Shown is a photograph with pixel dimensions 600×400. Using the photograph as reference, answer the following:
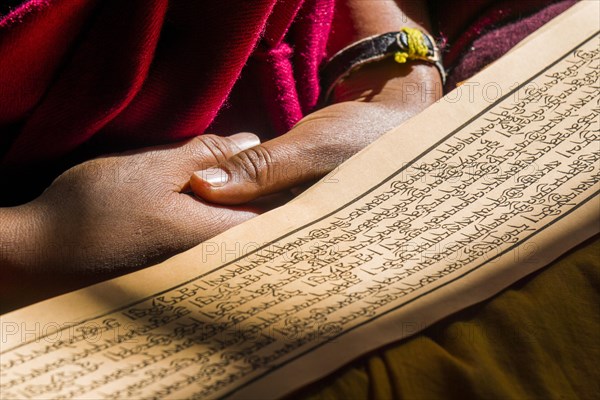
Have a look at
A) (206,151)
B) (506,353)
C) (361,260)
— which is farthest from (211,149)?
(506,353)

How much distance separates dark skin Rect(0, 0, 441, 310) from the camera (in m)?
0.58

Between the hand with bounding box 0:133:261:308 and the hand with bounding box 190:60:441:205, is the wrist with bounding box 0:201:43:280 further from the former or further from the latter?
the hand with bounding box 190:60:441:205

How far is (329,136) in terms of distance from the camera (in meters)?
0.70

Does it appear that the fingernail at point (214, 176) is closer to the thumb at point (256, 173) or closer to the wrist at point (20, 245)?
the thumb at point (256, 173)

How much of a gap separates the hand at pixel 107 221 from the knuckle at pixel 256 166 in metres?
0.03

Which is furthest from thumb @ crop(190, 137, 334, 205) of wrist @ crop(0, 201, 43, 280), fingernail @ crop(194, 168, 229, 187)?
wrist @ crop(0, 201, 43, 280)

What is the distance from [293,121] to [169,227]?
0.24 meters

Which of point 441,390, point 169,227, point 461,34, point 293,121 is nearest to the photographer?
point 441,390

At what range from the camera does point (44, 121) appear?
633 millimetres

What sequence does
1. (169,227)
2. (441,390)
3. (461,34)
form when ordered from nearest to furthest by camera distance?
1. (441,390)
2. (169,227)
3. (461,34)

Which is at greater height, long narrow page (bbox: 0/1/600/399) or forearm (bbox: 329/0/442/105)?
forearm (bbox: 329/0/442/105)

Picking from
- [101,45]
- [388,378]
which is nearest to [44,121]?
[101,45]

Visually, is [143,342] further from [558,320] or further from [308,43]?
[308,43]

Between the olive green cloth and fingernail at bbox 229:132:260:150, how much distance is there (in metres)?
0.31
